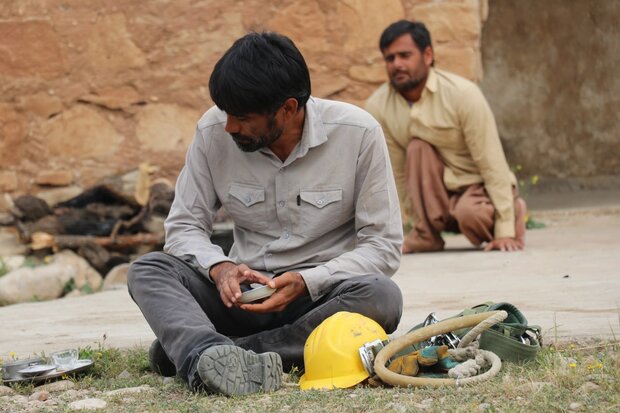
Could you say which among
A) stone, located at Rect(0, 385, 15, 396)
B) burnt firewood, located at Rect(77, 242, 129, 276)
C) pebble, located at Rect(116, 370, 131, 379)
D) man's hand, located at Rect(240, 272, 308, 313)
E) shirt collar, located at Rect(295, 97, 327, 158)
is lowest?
burnt firewood, located at Rect(77, 242, 129, 276)

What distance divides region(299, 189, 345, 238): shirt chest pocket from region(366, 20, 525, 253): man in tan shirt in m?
3.50

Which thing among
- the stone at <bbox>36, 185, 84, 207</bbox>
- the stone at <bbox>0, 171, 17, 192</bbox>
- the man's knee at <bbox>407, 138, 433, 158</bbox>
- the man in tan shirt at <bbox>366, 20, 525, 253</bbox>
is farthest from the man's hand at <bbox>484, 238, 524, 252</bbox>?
the stone at <bbox>0, 171, 17, 192</bbox>

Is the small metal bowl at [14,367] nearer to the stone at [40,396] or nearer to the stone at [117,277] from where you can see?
the stone at [40,396]

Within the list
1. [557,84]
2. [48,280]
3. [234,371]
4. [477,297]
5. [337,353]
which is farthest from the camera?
[557,84]

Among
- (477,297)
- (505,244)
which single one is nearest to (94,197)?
(505,244)

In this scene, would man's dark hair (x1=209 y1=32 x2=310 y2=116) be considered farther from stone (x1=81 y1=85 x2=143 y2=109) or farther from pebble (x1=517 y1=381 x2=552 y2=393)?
stone (x1=81 y1=85 x2=143 y2=109)

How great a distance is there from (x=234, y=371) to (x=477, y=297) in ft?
7.13

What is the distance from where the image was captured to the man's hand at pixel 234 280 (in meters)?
3.64

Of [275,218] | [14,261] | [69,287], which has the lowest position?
[69,287]

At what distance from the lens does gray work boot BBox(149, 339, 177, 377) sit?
3848mm

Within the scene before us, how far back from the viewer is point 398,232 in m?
3.92

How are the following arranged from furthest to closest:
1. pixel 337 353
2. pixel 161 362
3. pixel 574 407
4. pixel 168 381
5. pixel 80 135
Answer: pixel 80 135 → pixel 161 362 → pixel 168 381 → pixel 337 353 → pixel 574 407

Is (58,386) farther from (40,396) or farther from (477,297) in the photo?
(477,297)

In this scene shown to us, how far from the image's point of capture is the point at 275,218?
396cm
